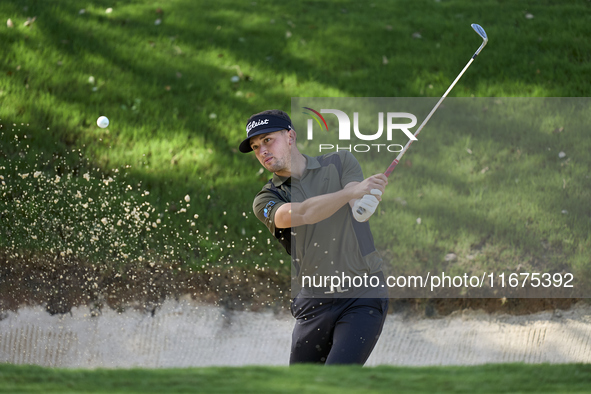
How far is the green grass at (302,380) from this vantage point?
203 centimetres

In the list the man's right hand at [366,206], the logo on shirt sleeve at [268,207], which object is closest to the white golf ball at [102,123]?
the logo on shirt sleeve at [268,207]

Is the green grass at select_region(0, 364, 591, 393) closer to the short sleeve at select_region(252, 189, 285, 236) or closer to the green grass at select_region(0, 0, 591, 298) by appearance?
the short sleeve at select_region(252, 189, 285, 236)

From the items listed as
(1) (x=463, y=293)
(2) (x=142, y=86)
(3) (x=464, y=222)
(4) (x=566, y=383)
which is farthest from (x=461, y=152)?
(4) (x=566, y=383)

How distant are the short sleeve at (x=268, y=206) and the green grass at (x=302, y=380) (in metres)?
0.82

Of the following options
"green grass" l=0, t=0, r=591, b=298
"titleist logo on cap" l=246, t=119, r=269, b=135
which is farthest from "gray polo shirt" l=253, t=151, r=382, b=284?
"green grass" l=0, t=0, r=591, b=298

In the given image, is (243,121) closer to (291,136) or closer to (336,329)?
(291,136)

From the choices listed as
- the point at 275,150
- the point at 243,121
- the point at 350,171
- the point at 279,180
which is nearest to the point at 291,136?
the point at 275,150

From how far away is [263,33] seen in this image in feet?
21.6

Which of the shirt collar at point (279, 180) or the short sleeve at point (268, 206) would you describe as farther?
the shirt collar at point (279, 180)

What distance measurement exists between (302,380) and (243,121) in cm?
381

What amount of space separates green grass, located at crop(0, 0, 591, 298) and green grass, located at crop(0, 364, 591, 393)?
2.39 meters

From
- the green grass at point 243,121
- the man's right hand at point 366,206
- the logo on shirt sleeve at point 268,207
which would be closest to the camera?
the man's right hand at point 366,206

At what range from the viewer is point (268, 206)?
9.93 ft

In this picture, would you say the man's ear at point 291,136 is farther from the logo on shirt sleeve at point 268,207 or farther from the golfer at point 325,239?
the logo on shirt sleeve at point 268,207
